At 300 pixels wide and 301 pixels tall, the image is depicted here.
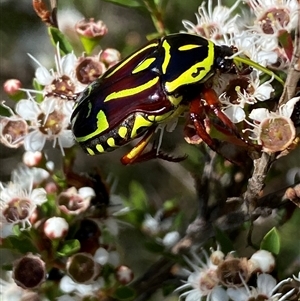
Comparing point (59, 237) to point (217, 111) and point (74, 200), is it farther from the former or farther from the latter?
point (217, 111)

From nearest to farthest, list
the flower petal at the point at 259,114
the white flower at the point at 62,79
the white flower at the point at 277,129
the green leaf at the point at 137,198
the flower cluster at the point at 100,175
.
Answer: the white flower at the point at 277,129 < the flower petal at the point at 259,114 < the flower cluster at the point at 100,175 < the white flower at the point at 62,79 < the green leaf at the point at 137,198


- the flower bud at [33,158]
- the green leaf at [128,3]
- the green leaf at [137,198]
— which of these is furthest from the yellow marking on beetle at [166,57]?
the green leaf at [137,198]

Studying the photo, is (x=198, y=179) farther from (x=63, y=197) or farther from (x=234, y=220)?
(x=63, y=197)

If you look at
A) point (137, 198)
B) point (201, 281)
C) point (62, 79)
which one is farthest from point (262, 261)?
point (62, 79)

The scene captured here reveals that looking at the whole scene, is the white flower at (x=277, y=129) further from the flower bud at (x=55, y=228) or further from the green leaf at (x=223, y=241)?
the flower bud at (x=55, y=228)

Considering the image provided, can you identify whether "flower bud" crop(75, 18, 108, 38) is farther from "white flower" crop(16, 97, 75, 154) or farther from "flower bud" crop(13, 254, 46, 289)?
"flower bud" crop(13, 254, 46, 289)
